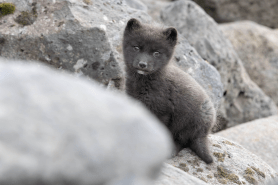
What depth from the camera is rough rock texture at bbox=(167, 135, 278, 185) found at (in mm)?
4418

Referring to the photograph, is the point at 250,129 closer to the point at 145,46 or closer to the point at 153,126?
the point at 145,46

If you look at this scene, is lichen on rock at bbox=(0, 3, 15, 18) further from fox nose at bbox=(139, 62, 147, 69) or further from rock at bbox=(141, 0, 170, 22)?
rock at bbox=(141, 0, 170, 22)

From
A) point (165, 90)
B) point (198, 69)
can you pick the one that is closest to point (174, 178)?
point (165, 90)

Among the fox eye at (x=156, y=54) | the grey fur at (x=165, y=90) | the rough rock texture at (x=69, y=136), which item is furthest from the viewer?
the fox eye at (x=156, y=54)

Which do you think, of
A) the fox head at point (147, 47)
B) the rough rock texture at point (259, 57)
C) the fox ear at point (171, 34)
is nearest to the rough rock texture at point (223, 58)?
the rough rock texture at point (259, 57)

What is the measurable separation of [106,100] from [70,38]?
3409 mm

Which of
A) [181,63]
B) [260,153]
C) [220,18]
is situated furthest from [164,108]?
[220,18]

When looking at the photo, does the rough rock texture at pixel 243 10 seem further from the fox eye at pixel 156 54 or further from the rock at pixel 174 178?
the rock at pixel 174 178

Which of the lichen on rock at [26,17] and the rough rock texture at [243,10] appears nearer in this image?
the lichen on rock at [26,17]

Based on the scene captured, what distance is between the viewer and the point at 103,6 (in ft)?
20.7

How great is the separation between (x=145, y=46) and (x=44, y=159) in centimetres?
354

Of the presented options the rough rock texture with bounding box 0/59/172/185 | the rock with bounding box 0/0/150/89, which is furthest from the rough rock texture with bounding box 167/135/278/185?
the rough rock texture with bounding box 0/59/172/185

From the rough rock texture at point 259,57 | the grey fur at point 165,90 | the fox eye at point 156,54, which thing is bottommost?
the rough rock texture at point 259,57

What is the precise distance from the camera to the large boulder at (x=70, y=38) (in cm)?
525
